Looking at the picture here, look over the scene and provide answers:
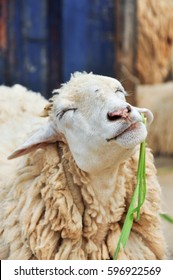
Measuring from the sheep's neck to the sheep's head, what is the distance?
88mm

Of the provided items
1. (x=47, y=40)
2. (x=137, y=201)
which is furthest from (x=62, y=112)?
(x=47, y=40)

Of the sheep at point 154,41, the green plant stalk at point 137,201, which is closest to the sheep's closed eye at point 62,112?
the green plant stalk at point 137,201

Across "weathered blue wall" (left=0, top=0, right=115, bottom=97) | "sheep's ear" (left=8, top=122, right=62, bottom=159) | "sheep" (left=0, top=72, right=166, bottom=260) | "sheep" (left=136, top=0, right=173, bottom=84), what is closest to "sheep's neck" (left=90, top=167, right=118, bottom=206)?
"sheep" (left=0, top=72, right=166, bottom=260)

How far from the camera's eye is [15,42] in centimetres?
740

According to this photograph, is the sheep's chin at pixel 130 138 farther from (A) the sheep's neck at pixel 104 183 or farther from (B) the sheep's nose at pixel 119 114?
(A) the sheep's neck at pixel 104 183

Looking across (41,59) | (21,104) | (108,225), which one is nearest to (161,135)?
(41,59)

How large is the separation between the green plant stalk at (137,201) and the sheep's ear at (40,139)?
1.45 feet

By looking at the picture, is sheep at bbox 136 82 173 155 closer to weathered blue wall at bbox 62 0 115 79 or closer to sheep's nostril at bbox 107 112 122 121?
weathered blue wall at bbox 62 0 115 79

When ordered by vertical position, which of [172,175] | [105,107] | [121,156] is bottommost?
[172,175]

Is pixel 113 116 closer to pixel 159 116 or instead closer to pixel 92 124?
pixel 92 124

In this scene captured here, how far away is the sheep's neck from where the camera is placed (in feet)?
12.4

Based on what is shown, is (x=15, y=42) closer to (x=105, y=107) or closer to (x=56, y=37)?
(x=56, y=37)

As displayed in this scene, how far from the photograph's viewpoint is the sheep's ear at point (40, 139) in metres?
A: 3.86
